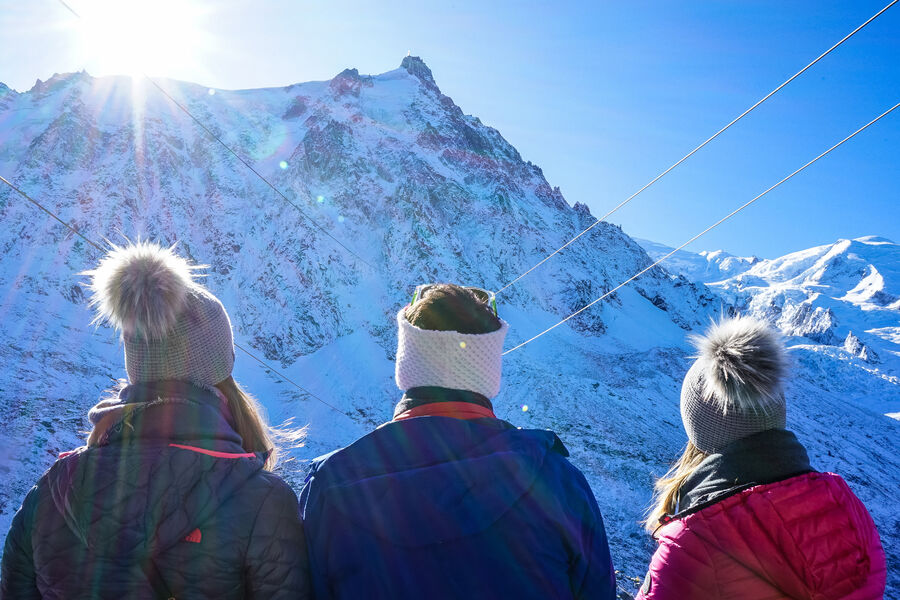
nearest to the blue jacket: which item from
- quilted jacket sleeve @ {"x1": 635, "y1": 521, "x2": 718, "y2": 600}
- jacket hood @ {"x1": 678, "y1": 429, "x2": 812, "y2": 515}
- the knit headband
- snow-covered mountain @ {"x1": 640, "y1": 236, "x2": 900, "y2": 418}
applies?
the knit headband

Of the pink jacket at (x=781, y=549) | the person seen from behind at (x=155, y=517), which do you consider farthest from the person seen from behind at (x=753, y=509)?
the person seen from behind at (x=155, y=517)

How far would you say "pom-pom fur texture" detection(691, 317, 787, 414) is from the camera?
2303mm

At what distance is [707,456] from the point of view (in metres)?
2.55

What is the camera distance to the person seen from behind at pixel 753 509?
1.88 m

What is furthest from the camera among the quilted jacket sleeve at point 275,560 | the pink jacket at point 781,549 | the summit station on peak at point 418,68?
the summit station on peak at point 418,68

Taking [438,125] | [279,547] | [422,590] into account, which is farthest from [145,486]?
[438,125]

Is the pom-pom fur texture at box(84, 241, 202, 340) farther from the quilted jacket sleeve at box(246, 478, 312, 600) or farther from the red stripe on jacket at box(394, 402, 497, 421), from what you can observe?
the red stripe on jacket at box(394, 402, 497, 421)

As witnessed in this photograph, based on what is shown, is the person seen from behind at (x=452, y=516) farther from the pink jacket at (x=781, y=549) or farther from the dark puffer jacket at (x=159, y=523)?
the pink jacket at (x=781, y=549)

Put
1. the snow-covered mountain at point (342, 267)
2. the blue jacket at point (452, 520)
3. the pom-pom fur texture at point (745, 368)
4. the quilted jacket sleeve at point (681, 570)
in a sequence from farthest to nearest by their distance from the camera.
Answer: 1. the snow-covered mountain at point (342, 267)
2. the pom-pom fur texture at point (745, 368)
3. the quilted jacket sleeve at point (681, 570)
4. the blue jacket at point (452, 520)

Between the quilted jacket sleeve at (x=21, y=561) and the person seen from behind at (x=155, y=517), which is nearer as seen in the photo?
the person seen from behind at (x=155, y=517)

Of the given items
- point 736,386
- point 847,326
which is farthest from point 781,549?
point 847,326

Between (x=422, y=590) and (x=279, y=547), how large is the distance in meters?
0.66

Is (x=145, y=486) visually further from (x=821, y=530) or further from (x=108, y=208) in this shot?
(x=108, y=208)

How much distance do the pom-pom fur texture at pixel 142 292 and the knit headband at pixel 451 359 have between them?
3.71 ft
